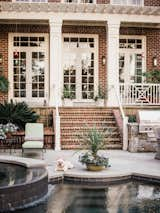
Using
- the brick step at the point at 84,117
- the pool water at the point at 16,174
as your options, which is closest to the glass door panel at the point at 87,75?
the brick step at the point at 84,117

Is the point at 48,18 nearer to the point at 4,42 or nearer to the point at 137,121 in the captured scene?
the point at 4,42

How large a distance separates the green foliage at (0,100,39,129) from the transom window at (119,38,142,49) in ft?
19.7

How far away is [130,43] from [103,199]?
493 inches

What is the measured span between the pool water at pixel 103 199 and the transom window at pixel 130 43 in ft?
36.0

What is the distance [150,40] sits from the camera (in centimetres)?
2053

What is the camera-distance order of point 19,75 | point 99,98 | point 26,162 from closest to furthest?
1. point 26,162
2. point 99,98
3. point 19,75

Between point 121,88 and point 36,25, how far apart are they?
177 inches

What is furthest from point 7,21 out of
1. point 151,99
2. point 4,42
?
point 151,99

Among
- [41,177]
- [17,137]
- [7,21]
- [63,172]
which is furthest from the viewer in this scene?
[7,21]

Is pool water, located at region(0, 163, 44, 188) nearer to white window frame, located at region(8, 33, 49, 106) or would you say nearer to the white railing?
the white railing

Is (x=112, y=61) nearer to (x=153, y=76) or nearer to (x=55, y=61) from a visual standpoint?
(x=153, y=76)

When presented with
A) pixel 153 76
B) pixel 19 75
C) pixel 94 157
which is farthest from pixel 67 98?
pixel 94 157

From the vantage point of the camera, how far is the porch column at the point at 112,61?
18000 mm

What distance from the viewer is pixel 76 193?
31.3 feet
